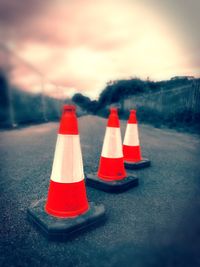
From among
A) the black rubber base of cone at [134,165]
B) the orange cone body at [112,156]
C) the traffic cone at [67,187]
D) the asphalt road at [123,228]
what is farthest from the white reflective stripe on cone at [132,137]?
the traffic cone at [67,187]

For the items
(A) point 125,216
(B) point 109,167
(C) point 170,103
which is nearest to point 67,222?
(A) point 125,216

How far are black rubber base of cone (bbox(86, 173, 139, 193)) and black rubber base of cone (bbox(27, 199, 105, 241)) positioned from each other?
0.63 meters

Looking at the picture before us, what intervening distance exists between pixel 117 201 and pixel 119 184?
0.99ft

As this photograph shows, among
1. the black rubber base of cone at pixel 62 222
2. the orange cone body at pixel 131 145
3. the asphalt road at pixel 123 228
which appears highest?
the orange cone body at pixel 131 145

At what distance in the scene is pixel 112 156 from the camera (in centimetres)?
335

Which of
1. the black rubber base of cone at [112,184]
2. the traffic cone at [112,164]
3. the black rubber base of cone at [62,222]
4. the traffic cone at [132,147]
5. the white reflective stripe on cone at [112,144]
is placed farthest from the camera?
the traffic cone at [132,147]

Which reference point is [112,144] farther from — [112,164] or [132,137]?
[132,137]

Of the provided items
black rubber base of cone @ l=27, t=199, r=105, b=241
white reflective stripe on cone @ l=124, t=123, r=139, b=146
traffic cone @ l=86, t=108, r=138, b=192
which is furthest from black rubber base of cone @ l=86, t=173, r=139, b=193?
white reflective stripe on cone @ l=124, t=123, r=139, b=146

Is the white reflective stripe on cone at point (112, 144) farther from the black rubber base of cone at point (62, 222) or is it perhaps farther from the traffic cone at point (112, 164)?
the black rubber base of cone at point (62, 222)

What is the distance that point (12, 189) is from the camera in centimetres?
319

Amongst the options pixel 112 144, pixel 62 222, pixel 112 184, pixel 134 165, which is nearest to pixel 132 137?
pixel 134 165

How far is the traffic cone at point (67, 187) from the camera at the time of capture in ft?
7.45

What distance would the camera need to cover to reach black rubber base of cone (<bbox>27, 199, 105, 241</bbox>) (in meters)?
1.99

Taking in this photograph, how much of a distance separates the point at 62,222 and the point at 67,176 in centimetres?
43
